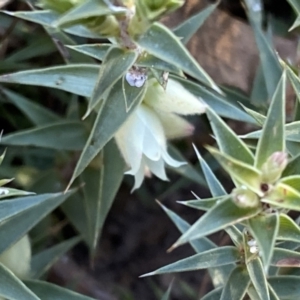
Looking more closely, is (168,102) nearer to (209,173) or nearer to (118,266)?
(209,173)

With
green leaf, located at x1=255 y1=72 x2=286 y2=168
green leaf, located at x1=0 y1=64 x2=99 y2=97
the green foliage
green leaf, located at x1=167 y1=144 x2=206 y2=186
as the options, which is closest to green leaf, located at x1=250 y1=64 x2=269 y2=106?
the green foliage

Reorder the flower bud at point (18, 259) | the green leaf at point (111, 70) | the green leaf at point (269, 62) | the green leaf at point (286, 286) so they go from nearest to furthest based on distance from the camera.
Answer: the green leaf at point (111, 70)
the green leaf at point (286, 286)
the flower bud at point (18, 259)
the green leaf at point (269, 62)

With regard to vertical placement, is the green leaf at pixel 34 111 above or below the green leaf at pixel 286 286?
above

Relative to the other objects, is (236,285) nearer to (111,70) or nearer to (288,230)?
(288,230)

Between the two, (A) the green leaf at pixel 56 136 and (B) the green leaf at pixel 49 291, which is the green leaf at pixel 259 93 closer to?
(A) the green leaf at pixel 56 136

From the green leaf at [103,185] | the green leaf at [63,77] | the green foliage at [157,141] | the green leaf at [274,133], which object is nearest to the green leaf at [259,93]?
the green foliage at [157,141]

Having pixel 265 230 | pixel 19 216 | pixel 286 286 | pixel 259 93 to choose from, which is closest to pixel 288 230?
pixel 265 230

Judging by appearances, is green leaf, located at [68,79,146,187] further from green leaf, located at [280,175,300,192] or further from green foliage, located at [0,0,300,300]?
green leaf, located at [280,175,300,192]
